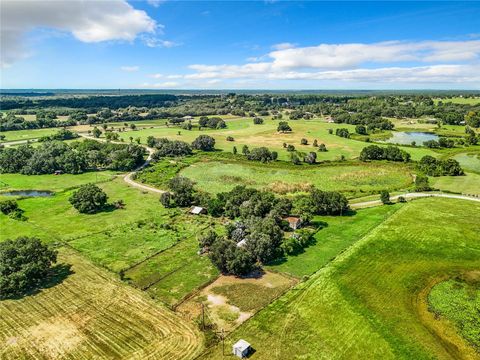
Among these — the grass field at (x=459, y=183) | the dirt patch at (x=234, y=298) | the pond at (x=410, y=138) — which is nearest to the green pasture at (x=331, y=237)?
the dirt patch at (x=234, y=298)

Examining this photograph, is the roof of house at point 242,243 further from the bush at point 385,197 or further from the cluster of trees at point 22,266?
the bush at point 385,197

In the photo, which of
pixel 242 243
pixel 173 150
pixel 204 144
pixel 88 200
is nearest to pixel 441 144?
pixel 204 144

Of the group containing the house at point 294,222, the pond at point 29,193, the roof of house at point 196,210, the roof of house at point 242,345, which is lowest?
the pond at point 29,193

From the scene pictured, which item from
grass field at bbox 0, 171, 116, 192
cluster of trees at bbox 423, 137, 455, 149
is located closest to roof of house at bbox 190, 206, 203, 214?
grass field at bbox 0, 171, 116, 192

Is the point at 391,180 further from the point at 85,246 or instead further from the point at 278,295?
the point at 85,246

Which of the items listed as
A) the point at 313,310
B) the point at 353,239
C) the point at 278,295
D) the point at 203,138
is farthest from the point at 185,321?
the point at 203,138

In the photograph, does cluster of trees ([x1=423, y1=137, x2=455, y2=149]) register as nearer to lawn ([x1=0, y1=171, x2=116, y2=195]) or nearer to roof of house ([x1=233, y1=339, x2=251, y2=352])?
lawn ([x1=0, y1=171, x2=116, y2=195])

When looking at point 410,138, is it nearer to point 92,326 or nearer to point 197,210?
point 197,210

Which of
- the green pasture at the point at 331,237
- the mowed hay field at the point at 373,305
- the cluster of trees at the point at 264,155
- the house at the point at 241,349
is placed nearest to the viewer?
the house at the point at 241,349
